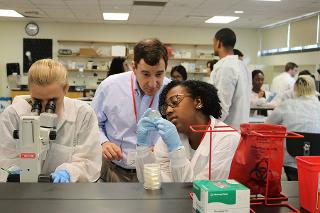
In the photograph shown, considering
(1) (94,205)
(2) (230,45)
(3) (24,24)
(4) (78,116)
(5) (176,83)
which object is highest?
(3) (24,24)

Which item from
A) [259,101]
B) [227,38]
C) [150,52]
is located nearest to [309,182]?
[150,52]

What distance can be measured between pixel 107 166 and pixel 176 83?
70cm

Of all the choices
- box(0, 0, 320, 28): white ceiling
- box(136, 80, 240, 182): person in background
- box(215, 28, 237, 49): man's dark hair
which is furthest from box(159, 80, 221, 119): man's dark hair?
box(0, 0, 320, 28): white ceiling

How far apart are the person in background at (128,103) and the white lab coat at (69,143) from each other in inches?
9.4

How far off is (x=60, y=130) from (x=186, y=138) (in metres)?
0.58

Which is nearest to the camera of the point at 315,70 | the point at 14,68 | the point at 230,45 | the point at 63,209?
the point at 63,209

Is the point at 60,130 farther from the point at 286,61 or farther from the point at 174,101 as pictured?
the point at 286,61

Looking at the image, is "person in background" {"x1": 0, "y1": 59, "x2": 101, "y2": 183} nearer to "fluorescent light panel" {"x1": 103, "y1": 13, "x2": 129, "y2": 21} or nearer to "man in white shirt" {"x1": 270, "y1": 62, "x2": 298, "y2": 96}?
"man in white shirt" {"x1": 270, "y1": 62, "x2": 298, "y2": 96}

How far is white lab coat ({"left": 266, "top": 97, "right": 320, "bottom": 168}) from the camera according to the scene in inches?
121

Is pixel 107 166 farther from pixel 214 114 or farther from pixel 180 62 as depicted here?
pixel 180 62

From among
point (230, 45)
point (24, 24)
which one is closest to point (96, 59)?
point (24, 24)

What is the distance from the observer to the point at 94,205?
1051 millimetres

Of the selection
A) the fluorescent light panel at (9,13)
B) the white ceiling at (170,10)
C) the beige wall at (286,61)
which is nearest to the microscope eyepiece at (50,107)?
the white ceiling at (170,10)

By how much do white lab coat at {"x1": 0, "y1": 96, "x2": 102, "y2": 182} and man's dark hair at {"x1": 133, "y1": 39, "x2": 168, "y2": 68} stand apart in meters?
0.44
